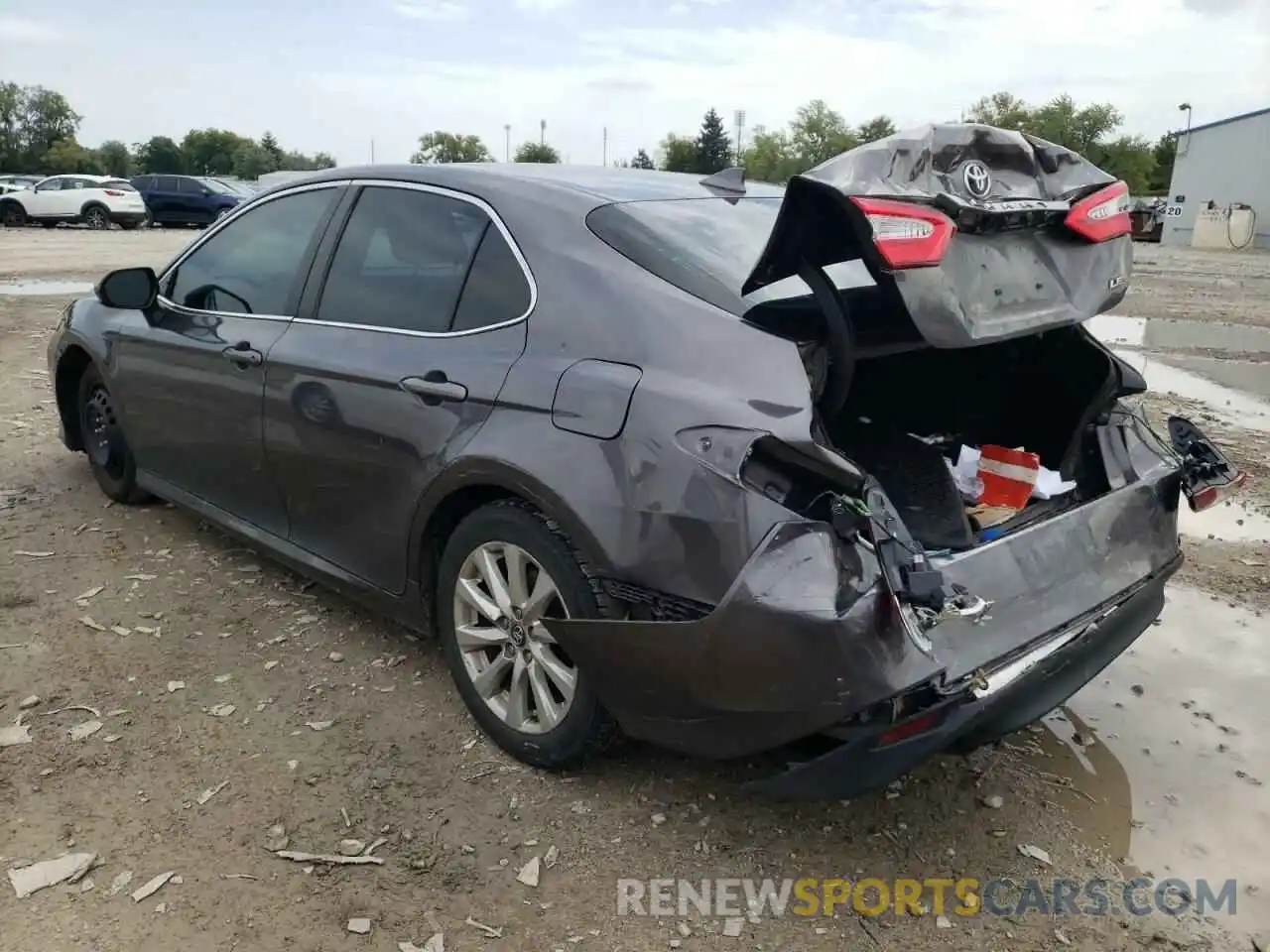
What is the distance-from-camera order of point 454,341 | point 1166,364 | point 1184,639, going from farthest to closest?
point 1166,364 < point 1184,639 < point 454,341

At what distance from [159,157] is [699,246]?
101 m

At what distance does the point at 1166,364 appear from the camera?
9758 millimetres

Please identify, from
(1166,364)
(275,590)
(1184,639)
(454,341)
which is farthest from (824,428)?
(1166,364)

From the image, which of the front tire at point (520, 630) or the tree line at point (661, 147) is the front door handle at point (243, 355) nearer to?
the front tire at point (520, 630)

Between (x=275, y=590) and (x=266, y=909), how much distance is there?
6.44 ft

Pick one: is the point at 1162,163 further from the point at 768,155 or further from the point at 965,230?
the point at 965,230

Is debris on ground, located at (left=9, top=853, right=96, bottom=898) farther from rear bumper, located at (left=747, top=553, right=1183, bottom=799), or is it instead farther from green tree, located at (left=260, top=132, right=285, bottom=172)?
green tree, located at (left=260, top=132, right=285, bottom=172)

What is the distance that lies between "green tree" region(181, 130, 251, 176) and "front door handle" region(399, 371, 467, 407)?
9824cm

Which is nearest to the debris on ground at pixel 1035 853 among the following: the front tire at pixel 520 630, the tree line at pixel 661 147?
the front tire at pixel 520 630

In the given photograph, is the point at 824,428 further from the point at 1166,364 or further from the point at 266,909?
the point at 1166,364

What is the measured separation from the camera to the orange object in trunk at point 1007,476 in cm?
320

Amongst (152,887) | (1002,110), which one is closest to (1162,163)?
(1002,110)

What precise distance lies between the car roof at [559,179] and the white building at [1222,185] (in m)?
38.4

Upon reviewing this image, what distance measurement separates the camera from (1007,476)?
324cm
